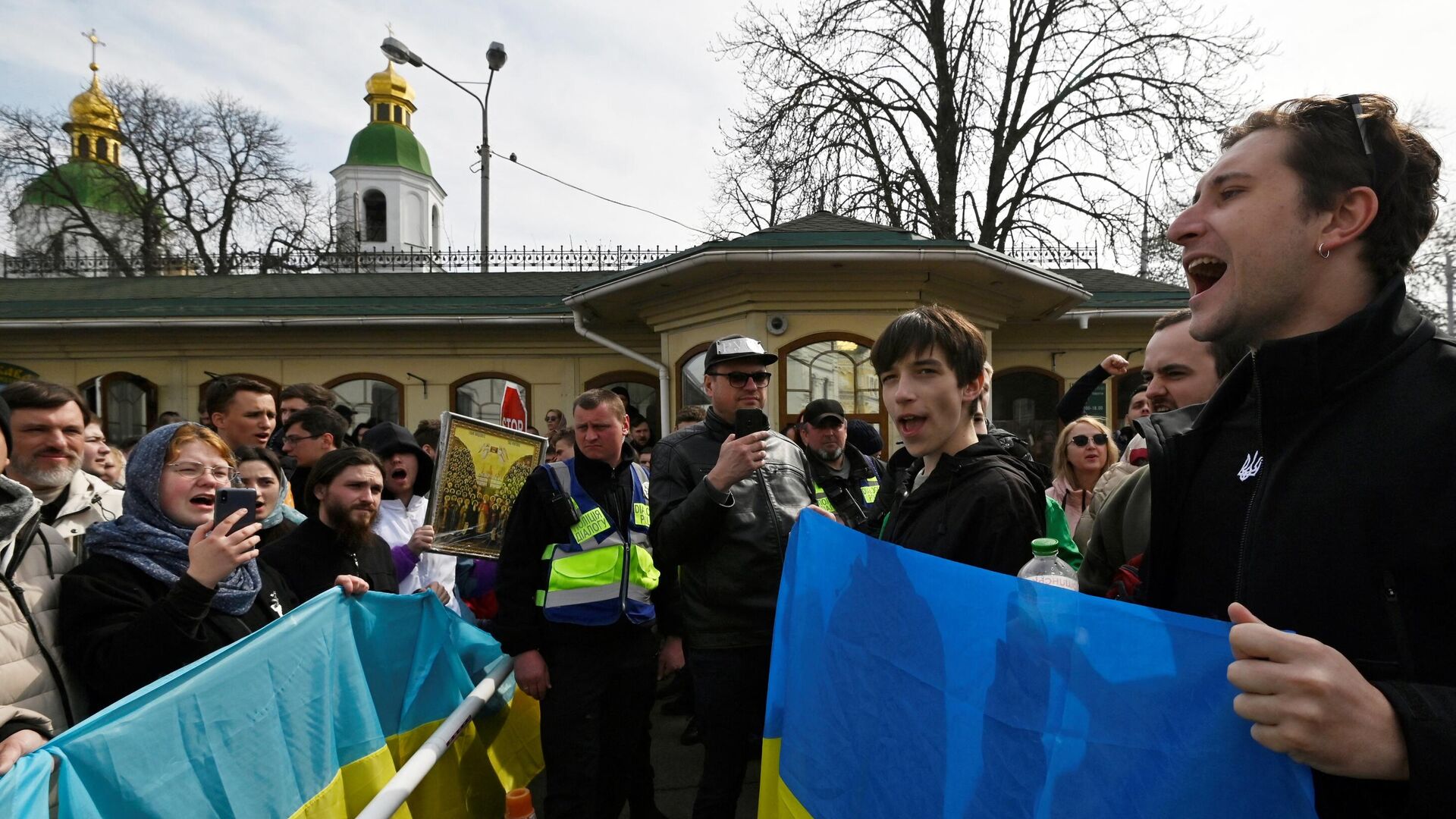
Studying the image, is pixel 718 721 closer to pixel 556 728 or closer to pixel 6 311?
pixel 556 728

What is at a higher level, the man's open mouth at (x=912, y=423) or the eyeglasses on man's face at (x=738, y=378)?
the eyeglasses on man's face at (x=738, y=378)

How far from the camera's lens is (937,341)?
7.15 ft

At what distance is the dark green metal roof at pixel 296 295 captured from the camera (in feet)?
47.4

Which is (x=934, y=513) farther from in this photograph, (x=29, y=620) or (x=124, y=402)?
(x=124, y=402)

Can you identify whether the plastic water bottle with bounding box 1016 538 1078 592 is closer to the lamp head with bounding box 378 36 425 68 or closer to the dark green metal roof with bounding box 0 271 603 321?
the dark green metal roof with bounding box 0 271 603 321

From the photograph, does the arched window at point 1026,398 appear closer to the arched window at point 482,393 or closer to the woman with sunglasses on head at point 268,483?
the arched window at point 482,393

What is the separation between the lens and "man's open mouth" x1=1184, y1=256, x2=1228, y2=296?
1.40m

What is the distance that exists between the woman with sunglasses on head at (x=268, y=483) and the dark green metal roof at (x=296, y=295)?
1060 cm

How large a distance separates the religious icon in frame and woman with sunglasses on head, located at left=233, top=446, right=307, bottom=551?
64cm

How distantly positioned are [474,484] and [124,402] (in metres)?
15.1

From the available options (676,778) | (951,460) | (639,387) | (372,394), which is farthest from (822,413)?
(372,394)

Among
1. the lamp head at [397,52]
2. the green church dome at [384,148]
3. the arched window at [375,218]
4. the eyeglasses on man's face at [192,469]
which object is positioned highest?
the green church dome at [384,148]

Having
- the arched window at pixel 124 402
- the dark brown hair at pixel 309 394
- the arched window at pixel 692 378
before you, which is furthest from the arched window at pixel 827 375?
the arched window at pixel 124 402

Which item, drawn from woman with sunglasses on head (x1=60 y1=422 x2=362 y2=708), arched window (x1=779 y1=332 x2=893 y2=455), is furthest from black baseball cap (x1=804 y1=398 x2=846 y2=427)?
arched window (x1=779 y1=332 x2=893 y2=455)
